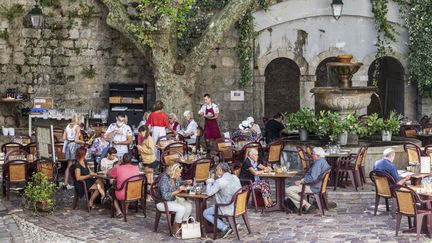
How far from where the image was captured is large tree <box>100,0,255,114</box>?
19.2 metres

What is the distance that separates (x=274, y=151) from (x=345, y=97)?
1.93m

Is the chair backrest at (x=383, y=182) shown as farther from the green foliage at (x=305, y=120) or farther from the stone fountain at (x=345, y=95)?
the stone fountain at (x=345, y=95)

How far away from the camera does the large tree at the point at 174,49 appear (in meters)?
19.2

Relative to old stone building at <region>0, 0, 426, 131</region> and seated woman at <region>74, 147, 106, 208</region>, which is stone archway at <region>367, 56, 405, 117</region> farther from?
seated woman at <region>74, 147, 106, 208</region>

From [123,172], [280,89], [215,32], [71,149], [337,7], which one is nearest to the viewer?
[123,172]

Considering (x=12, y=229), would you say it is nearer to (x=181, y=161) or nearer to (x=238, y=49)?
(x=181, y=161)

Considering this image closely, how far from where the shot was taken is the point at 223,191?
1115 cm

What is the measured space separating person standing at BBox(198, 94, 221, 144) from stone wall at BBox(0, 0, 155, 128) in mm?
3737

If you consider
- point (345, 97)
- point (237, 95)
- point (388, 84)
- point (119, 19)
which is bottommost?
point (345, 97)

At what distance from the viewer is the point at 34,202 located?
12695mm

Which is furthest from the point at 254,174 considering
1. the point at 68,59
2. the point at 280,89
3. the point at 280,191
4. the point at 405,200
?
the point at 280,89

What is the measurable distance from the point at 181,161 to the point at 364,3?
369 inches

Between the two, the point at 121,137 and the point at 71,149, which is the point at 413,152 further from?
the point at 71,149

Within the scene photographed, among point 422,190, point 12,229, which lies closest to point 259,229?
point 422,190
